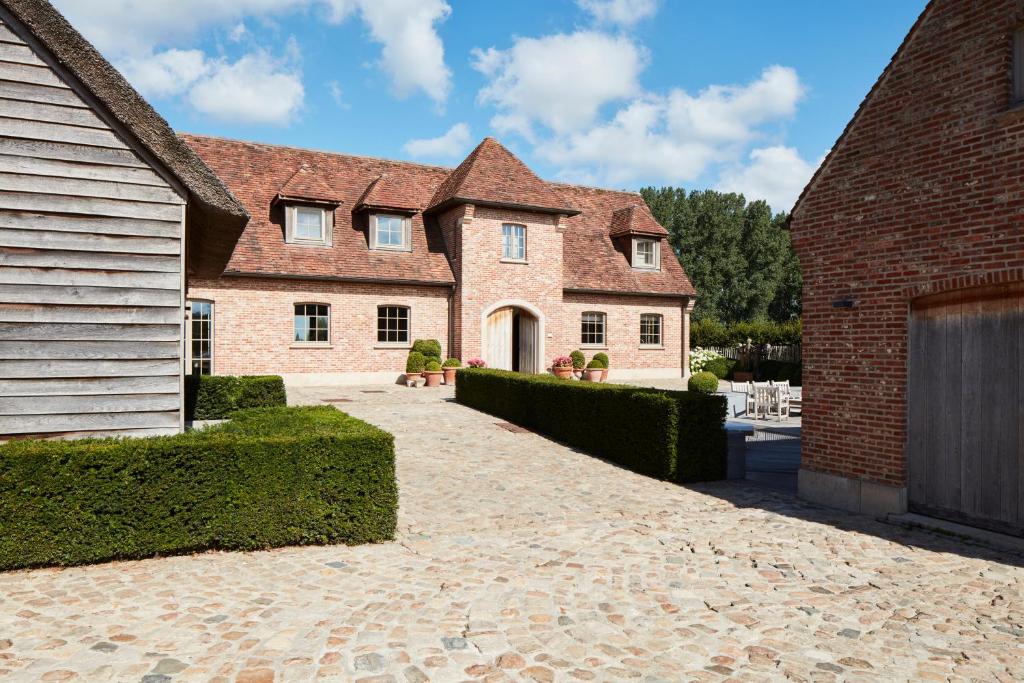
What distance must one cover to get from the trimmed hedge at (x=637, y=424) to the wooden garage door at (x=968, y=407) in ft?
8.94

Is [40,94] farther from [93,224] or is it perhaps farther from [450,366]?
[450,366]

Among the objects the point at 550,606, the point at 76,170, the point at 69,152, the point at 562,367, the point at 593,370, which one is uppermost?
the point at 69,152

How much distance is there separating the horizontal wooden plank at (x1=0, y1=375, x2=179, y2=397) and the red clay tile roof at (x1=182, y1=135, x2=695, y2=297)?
13.3m

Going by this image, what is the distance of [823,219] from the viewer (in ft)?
26.5

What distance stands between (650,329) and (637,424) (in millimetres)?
17200

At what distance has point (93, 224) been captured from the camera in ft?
21.1

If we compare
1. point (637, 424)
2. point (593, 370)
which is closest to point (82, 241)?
point (637, 424)

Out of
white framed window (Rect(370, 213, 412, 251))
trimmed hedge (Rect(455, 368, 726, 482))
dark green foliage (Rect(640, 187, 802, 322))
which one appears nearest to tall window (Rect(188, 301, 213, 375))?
white framed window (Rect(370, 213, 412, 251))

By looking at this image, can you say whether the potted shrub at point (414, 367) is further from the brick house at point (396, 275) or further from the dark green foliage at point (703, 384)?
the dark green foliage at point (703, 384)

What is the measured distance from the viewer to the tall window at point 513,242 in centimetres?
2286

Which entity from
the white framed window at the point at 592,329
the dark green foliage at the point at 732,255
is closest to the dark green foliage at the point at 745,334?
the white framed window at the point at 592,329

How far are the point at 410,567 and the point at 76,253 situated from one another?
4.43m

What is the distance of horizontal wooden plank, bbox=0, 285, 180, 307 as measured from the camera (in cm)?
622

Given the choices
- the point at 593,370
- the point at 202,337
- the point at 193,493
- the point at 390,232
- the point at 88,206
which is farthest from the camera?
the point at 593,370
